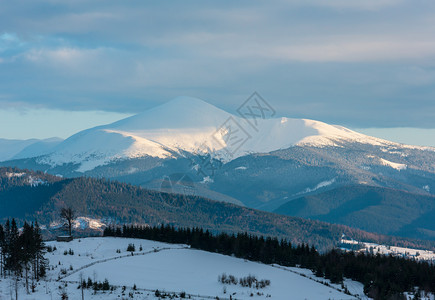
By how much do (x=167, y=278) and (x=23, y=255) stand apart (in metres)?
35.7

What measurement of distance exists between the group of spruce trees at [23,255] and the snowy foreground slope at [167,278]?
11.1 ft

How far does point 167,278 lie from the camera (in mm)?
174750

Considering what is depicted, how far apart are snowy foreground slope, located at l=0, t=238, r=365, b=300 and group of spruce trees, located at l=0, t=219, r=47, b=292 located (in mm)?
3374

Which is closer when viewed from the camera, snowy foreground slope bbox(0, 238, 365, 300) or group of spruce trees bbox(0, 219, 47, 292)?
snowy foreground slope bbox(0, 238, 365, 300)

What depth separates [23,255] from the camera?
159875mm

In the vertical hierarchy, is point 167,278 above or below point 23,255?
below

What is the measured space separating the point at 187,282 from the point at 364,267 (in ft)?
160

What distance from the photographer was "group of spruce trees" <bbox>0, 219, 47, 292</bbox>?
160625 mm

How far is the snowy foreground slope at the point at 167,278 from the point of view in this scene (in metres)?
157

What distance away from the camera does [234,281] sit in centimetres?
17150

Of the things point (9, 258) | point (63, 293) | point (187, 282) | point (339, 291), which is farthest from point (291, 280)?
point (9, 258)

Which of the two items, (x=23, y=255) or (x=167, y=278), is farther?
(x=167, y=278)

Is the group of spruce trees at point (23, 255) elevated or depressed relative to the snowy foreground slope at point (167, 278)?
elevated

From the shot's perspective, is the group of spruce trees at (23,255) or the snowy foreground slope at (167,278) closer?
the snowy foreground slope at (167,278)
